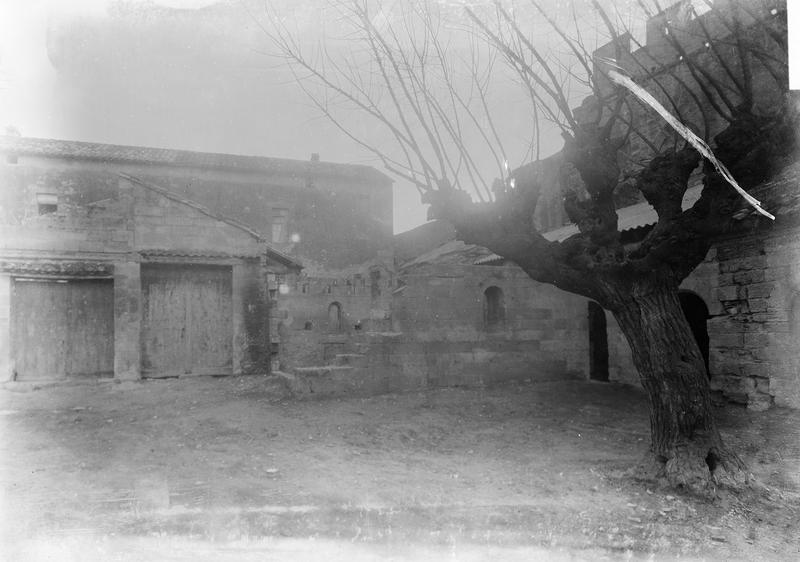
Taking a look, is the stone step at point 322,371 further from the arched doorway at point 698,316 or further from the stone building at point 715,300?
the arched doorway at point 698,316

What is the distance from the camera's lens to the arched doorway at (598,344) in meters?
12.9

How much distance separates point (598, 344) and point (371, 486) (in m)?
8.77

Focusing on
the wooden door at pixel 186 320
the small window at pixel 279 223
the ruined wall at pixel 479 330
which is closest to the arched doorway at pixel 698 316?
the ruined wall at pixel 479 330

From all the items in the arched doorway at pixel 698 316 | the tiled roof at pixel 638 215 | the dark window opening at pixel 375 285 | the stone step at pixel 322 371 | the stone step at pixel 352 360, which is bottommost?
the stone step at pixel 322 371

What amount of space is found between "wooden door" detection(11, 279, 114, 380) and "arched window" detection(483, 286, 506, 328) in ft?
29.2

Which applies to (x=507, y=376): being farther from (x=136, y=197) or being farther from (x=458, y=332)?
(x=136, y=197)

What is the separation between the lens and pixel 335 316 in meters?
14.2

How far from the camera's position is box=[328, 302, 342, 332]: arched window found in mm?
13938

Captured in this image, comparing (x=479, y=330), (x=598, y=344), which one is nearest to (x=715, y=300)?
(x=598, y=344)

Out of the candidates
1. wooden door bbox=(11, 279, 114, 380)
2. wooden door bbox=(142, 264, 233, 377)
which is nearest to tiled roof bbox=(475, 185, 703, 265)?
wooden door bbox=(142, 264, 233, 377)

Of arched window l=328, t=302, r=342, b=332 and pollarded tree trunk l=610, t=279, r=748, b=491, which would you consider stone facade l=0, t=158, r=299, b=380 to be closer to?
arched window l=328, t=302, r=342, b=332

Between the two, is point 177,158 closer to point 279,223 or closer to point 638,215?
point 279,223

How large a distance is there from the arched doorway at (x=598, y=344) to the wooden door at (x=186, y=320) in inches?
340

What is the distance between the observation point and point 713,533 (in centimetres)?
473
